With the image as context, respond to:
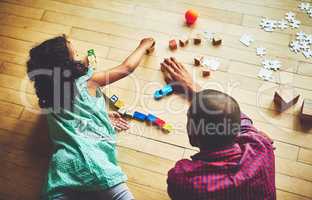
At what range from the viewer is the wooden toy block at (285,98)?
1.83m

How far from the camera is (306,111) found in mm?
1791

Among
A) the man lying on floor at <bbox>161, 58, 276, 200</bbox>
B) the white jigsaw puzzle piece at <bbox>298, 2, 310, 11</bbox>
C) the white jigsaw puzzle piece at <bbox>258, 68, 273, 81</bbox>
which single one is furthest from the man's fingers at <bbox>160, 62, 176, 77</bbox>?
the white jigsaw puzzle piece at <bbox>298, 2, 310, 11</bbox>

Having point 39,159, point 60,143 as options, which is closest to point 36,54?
point 60,143

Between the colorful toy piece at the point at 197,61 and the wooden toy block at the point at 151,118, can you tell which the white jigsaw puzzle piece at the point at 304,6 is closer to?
the colorful toy piece at the point at 197,61

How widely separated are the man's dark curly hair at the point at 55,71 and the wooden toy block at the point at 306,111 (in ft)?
3.33

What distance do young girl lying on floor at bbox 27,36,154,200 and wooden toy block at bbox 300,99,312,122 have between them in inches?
33.9

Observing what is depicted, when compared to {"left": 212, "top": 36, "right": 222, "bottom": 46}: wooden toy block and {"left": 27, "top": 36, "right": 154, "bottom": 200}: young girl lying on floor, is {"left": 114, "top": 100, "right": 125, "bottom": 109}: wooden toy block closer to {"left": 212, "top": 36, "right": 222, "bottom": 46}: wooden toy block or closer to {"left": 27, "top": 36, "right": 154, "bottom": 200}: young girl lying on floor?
{"left": 27, "top": 36, "right": 154, "bottom": 200}: young girl lying on floor

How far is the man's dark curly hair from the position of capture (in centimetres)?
163

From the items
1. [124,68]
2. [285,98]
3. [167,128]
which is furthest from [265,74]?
[124,68]

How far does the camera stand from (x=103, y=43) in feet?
6.88

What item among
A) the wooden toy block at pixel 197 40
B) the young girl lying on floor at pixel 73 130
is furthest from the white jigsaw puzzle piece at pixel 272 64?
the young girl lying on floor at pixel 73 130

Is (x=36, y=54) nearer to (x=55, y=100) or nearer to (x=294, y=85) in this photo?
(x=55, y=100)

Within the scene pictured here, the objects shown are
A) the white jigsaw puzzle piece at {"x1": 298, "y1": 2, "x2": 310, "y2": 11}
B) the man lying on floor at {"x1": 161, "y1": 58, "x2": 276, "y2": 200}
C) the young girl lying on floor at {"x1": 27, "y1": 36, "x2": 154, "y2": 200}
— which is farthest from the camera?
the white jigsaw puzzle piece at {"x1": 298, "y1": 2, "x2": 310, "y2": 11}

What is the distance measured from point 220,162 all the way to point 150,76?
838 millimetres
